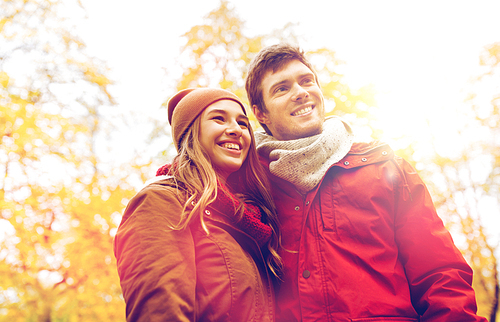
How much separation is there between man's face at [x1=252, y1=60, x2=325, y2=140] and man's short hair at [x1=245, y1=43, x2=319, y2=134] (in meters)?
0.04

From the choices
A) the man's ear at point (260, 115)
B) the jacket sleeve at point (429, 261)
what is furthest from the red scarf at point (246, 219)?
the man's ear at point (260, 115)

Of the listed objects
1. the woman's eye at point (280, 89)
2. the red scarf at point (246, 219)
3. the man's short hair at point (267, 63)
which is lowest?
the red scarf at point (246, 219)

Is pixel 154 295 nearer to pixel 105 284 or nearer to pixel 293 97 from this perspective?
pixel 293 97

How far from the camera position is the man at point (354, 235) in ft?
4.82

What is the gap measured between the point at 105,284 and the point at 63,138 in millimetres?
2411

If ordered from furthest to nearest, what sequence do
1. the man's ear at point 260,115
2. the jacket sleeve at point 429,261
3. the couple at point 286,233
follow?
the man's ear at point 260,115 < the jacket sleeve at point 429,261 < the couple at point 286,233

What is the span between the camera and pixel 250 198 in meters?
1.91

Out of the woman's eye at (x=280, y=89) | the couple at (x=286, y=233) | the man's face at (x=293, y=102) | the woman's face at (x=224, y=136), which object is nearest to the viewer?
the couple at (x=286, y=233)

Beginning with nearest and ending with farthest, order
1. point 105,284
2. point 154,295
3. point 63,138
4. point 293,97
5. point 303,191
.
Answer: point 154,295 < point 303,191 < point 293,97 < point 105,284 < point 63,138

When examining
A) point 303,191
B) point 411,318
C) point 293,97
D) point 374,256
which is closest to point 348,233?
point 374,256

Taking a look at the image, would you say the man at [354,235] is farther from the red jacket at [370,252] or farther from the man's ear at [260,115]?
the man's ear at [260,115]

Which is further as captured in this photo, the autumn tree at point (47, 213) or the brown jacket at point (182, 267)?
the autumn tree at point (47, 213)

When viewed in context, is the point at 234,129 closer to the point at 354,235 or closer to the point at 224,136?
the point at 224,136

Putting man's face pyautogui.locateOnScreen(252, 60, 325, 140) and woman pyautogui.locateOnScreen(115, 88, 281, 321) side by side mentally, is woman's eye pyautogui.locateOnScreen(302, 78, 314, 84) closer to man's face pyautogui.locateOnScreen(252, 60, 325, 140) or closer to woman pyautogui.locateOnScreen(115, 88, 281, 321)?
man's face pyautogui.locateOnScreen(252, 60, 325, 140)
